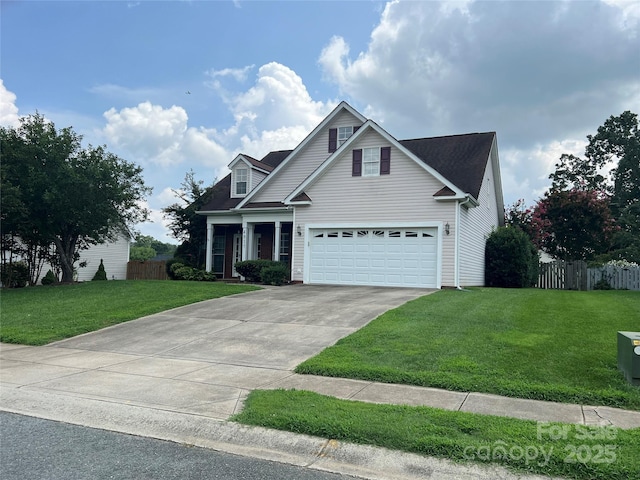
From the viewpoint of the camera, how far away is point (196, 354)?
8.35 meters

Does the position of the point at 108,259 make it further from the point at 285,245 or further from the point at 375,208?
the point at 375,208

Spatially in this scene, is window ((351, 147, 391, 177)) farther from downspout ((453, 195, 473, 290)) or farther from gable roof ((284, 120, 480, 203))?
downspout ((453, 195, 473, 290))

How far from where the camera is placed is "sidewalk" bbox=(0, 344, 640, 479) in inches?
162

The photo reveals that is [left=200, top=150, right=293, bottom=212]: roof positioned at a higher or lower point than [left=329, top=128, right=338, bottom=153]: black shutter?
lower

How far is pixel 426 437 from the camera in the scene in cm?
429

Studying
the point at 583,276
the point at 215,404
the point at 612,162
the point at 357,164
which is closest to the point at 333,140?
the point at 357,164

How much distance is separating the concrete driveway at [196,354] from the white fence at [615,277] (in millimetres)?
12369

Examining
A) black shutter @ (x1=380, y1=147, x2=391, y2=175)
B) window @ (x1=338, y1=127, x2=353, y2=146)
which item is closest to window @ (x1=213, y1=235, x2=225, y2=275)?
window @ (x1=338, y1=127, x2=353, y2=146)

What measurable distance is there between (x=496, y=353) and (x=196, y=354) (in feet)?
16.2

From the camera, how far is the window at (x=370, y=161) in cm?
1802

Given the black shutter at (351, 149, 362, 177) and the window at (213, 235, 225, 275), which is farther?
the window at (213, 235, 225, 275)

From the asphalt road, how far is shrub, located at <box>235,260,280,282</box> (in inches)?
560

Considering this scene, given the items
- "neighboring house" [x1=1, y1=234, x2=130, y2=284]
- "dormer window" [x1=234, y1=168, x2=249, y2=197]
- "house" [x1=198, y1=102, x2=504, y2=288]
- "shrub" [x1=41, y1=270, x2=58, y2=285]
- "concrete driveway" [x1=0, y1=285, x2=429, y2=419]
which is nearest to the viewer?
"concrete driveway" [x1=0, y1=285, x2=429, y2=419]

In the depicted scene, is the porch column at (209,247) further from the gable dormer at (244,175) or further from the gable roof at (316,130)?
the gable roof at (316,130)
